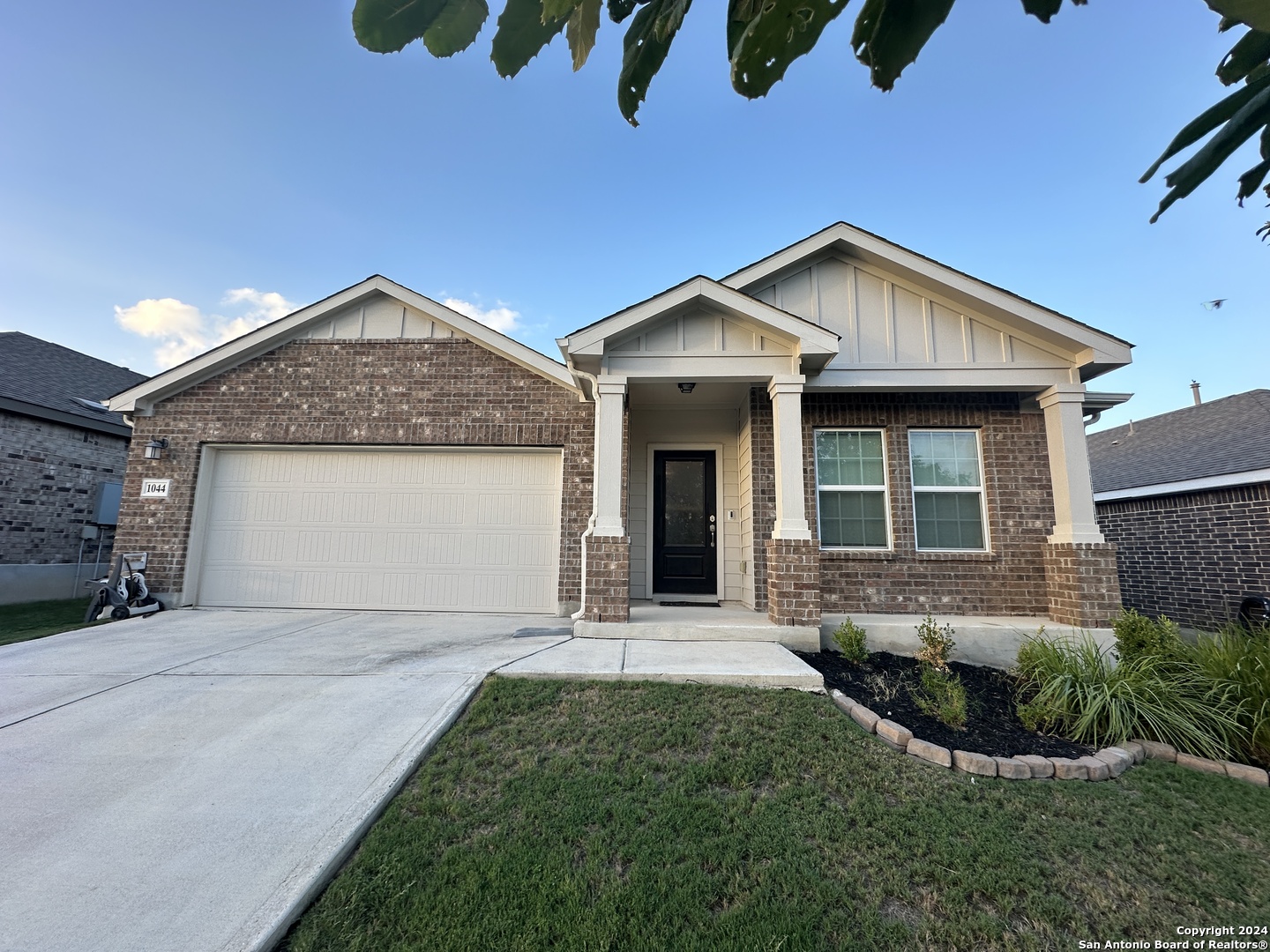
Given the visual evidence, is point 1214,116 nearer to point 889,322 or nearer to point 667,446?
point 889,322

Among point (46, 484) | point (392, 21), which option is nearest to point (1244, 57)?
point (392, 21)

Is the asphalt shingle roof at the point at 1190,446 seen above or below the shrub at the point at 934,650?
above

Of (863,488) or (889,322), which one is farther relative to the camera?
(863,488)

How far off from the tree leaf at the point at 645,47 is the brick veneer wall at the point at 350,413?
6570mm

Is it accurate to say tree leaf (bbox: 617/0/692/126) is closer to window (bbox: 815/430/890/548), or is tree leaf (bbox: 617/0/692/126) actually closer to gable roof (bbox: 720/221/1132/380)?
gable roof (bbox: 720/221/1132/380)

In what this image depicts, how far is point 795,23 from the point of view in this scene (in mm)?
684

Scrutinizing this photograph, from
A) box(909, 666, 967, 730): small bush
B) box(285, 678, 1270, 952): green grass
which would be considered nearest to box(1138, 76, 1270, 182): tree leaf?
box(285, 678, 1270, 952): green grass

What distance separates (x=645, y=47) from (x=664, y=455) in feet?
24.3

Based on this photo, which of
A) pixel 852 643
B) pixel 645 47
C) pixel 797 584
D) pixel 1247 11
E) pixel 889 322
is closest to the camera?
pixel 1247 11

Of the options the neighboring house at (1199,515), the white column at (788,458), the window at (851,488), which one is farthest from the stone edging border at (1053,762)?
the neighboring house at (1199,515)

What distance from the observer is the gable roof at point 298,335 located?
757 centimetres

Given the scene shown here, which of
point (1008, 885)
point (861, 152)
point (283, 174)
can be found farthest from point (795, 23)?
point (283, 174)

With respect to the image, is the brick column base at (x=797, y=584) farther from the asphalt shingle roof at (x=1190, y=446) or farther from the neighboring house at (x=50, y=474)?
the neighboring house at (x=50, y=474)

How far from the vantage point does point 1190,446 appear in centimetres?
1016
